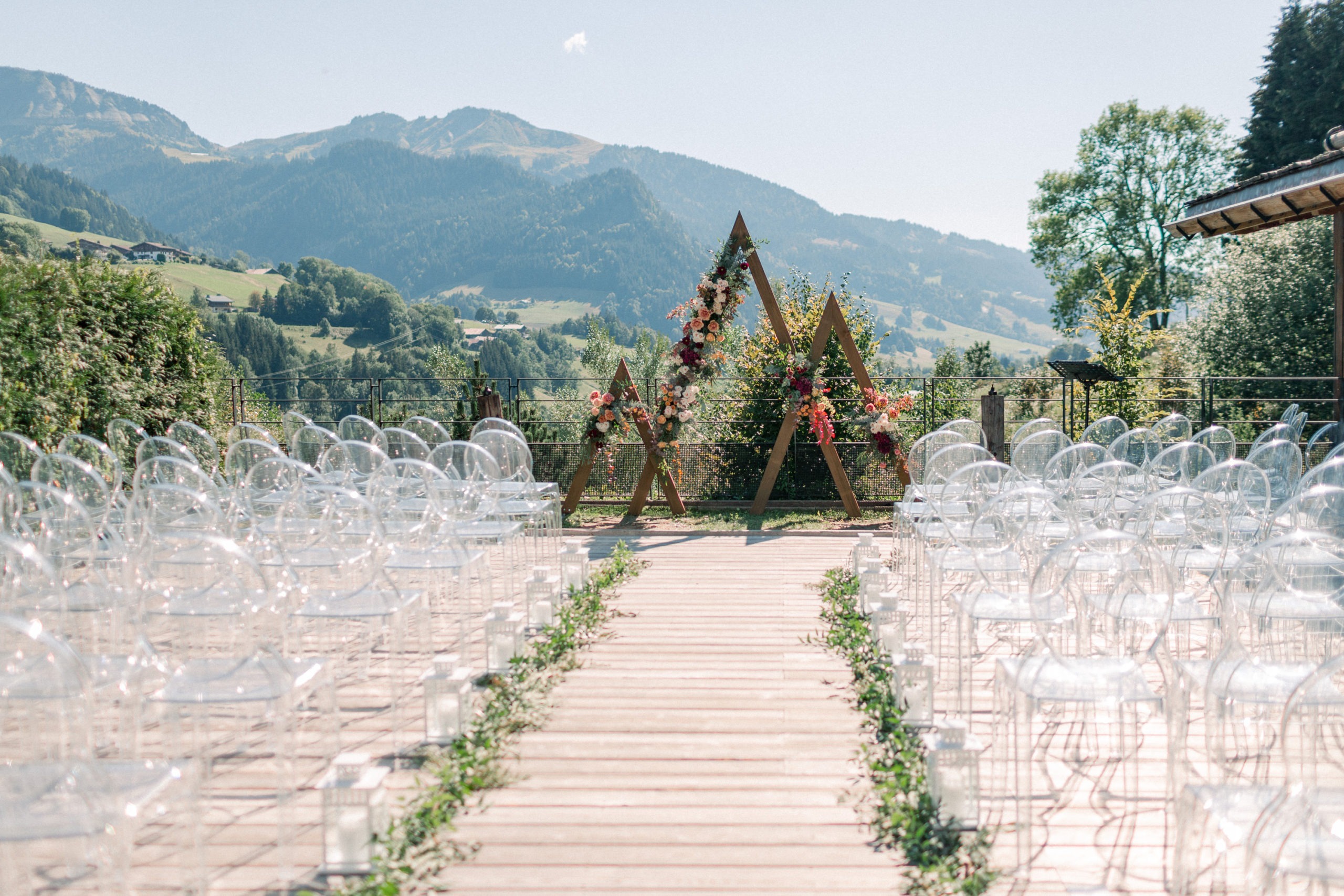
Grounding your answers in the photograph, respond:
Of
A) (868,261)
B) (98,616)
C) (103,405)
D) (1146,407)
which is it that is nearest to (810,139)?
(1146,407)

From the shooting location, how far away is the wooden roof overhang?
5.77 m

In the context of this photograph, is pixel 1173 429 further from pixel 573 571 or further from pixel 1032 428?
pixel 573 571

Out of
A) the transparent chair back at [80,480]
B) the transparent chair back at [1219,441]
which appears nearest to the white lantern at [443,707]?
the transparent chair back at [80,480]

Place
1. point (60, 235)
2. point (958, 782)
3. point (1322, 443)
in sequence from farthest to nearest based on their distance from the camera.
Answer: point (60, 235)
point (1322, 443)
point (958, 782)

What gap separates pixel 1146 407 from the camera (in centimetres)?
1262

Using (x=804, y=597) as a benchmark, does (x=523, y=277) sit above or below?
above

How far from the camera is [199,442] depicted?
25.1 ft

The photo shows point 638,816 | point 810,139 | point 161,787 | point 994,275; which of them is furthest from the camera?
point 994,275

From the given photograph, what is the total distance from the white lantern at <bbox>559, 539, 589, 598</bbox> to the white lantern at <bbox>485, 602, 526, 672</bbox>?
131 centimetres

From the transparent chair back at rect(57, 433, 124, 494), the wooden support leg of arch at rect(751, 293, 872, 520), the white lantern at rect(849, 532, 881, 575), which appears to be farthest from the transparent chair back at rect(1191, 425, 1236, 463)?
the transparent chair back at rect(57, 433, 124, 494)

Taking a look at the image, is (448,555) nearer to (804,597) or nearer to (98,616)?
(98,616)

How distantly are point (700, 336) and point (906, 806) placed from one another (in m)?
6.11

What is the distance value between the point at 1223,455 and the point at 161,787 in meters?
6.69

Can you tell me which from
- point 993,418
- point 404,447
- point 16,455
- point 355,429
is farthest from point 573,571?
point 993,418
